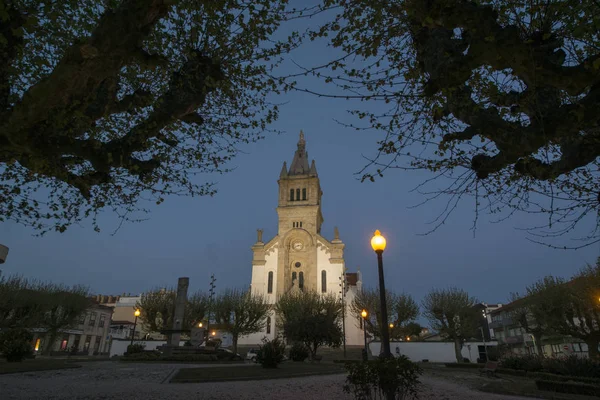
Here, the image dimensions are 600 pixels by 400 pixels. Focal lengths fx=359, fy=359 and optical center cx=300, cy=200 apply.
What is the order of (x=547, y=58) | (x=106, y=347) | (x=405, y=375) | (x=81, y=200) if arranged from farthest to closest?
(x=106, y=347) < (x=81, y=200) < (x=405, y=375) < (x=547, y=58)

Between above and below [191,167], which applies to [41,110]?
below

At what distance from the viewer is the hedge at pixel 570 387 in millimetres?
10852

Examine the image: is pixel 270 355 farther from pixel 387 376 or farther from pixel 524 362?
pixel 524 362

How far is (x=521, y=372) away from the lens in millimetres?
17656

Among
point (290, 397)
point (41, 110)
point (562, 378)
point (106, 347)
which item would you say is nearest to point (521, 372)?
point (562, 378)

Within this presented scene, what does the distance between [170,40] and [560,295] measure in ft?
108

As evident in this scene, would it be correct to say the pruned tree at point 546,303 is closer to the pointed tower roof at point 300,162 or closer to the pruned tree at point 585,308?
the pruned tree at point 585,308

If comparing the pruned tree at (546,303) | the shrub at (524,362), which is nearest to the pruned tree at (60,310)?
the shrub at (524,362)

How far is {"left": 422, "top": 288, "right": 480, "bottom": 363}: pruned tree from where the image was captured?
123 feet

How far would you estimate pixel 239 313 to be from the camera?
129ft

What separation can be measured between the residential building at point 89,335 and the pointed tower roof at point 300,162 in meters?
36.4

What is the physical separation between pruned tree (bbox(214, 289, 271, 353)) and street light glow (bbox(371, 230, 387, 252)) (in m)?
→ 32.8

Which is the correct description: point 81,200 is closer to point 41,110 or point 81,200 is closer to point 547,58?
point 41,110

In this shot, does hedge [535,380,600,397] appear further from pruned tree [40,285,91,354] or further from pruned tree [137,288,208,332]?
pruned tree [40,285,91,354]
